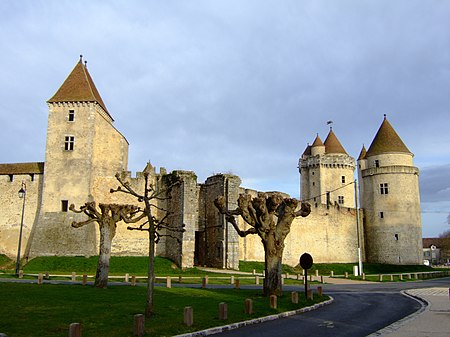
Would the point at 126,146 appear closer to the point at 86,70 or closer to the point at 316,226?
the point at 86,70

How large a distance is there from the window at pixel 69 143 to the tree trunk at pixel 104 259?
53.7 ft

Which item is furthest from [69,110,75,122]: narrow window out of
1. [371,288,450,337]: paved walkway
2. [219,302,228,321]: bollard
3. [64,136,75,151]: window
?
[371,288,450,337]: paved walkway

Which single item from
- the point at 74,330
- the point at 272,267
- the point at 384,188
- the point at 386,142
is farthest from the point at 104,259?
the point at 386,142

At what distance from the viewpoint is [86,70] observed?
128ft

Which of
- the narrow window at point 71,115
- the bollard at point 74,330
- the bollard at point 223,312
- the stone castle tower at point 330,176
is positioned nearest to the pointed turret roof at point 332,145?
the stone castle tower at point 330,176

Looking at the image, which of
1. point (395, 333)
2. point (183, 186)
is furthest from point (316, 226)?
point (395, 333)

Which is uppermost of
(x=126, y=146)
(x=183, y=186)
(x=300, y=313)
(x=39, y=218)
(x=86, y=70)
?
(x=86, y=70)

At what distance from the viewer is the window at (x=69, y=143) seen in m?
35.7

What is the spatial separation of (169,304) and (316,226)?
35.2 m

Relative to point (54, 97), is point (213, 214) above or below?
below

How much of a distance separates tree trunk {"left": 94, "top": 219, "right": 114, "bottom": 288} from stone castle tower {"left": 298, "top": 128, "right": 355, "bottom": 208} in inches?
1721

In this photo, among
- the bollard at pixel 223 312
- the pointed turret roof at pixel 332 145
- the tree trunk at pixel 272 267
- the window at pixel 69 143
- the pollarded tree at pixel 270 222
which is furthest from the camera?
the pointed turret roof at pixel 332 145

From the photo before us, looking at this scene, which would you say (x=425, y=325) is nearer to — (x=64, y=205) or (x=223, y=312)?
(x=223, y=312)

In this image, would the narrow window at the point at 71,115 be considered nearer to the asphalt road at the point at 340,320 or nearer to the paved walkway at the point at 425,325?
the asphalt road at the point at 340,320
